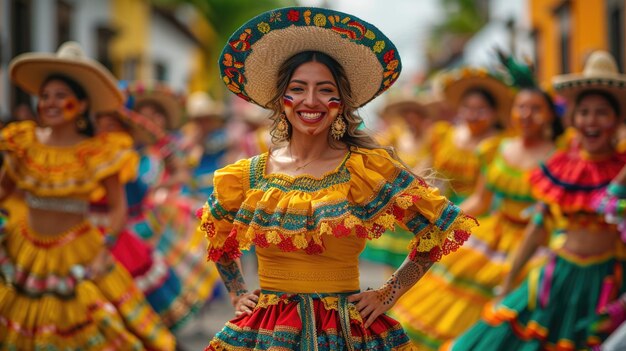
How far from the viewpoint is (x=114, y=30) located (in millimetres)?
22875

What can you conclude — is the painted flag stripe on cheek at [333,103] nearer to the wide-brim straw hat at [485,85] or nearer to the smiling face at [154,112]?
the wide-brim straw hat at [485,85]

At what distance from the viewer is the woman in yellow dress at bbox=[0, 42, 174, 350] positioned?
6367 millimetres

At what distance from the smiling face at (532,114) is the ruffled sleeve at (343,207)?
3.50 meters

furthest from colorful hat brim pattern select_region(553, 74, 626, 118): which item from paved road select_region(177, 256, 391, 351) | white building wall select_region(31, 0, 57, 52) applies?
white building wall select_region(31, 0, 57, 52)

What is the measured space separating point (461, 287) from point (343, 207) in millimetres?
3660

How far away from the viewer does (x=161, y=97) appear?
Result: 1047cm

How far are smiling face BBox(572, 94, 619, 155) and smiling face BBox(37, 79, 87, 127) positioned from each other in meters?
3.26

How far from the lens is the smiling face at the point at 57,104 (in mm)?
6484

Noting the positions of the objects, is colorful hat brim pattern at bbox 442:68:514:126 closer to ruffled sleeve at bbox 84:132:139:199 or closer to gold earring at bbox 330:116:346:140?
ruffled sleeve at bbox 84:132:139:199

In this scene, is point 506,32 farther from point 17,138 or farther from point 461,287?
point 17,138

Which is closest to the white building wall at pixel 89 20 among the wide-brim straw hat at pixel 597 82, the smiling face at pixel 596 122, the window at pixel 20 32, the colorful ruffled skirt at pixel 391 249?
the window at pixel 20 32

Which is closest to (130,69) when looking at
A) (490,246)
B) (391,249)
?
(391,249)

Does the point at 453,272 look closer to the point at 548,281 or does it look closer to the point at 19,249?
the point at 548,281

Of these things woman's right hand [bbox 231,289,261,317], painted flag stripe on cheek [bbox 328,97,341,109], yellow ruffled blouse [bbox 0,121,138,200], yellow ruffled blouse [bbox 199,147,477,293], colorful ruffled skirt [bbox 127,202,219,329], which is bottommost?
colorful ruffled skirt [bbox 127,202,219,329]
